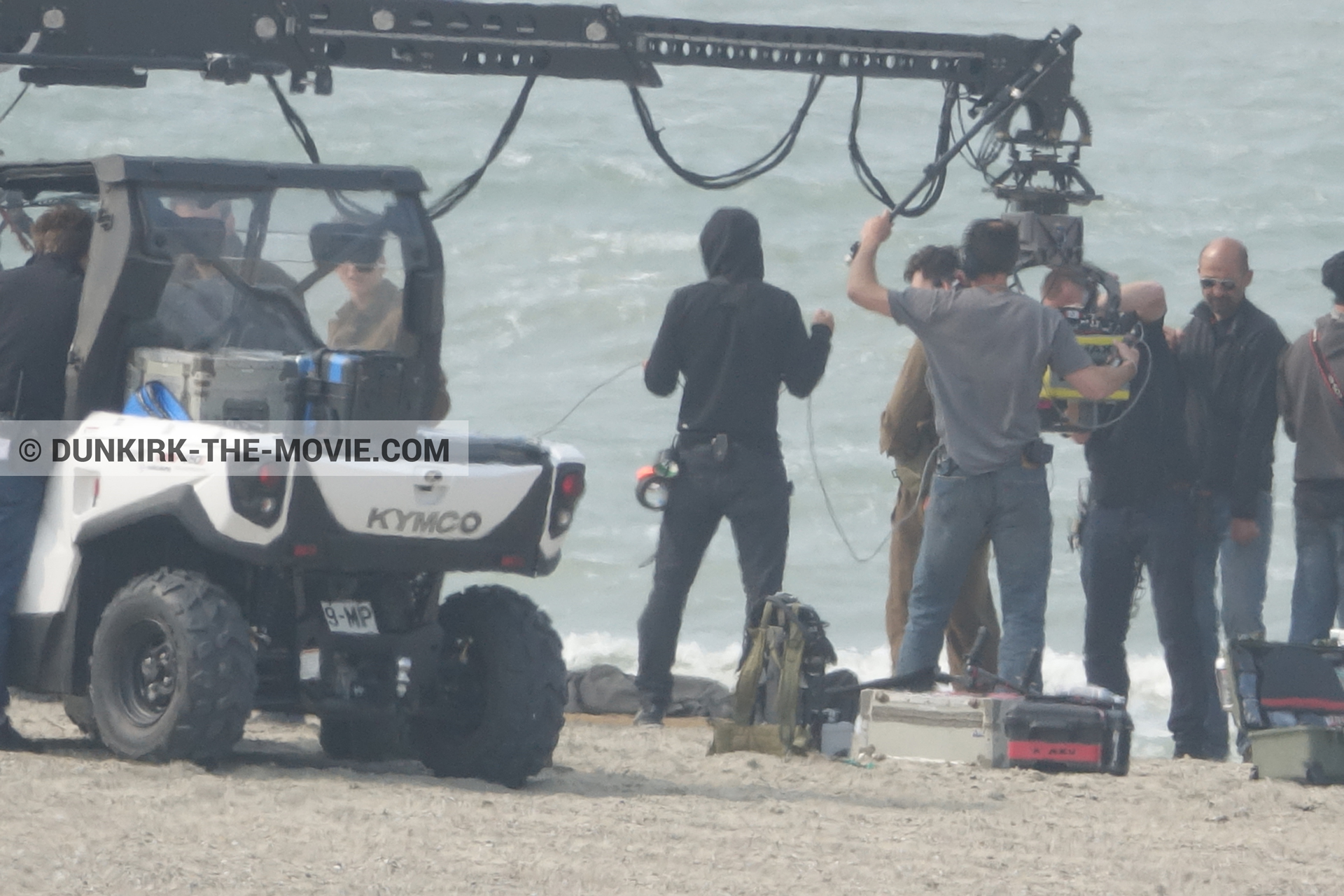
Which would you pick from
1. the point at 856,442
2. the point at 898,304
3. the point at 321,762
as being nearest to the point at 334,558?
the point at 321,762

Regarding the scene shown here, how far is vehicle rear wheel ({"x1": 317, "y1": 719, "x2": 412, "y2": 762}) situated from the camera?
6605mm

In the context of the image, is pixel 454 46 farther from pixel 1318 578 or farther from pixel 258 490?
pixel 1318 578

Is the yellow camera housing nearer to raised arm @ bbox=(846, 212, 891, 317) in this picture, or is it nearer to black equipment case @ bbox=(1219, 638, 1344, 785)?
raised arm @ bbox=(846, 212, 891, 317)

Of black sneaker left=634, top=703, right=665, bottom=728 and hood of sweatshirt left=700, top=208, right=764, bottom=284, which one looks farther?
black sneaker left=634, top=703, right=665, bottom=728

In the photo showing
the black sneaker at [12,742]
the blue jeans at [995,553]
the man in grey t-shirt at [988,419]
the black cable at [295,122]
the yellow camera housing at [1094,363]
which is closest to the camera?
the black sneaker at [12,742]

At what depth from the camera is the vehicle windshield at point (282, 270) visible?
20.4 ft

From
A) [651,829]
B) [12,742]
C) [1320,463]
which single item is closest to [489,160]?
[1320,463]

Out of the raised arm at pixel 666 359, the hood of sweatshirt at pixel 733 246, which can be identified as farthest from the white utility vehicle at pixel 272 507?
the hood of sweatshirt at pixel 733 246

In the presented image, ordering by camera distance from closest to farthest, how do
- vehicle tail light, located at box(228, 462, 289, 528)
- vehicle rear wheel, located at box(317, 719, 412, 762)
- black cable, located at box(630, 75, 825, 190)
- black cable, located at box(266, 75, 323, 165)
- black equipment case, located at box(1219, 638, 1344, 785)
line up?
vehicle tail light, located at box(228, 462, 289, 528)
vehicle rear wheel, located at box(317, 719, 412, 762)
black equipment case, located at box(1219, 638, 1344, 785)
black cable, located at box(266, 75, 323, 165)
black cable, located at box(630, 75, 825, 190)

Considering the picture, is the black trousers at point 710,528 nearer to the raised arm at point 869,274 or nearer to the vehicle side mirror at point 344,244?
the raised arm at point 869,274

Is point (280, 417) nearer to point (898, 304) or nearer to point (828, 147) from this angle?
point (898, 304)

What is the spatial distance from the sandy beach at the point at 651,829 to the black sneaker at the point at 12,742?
Answer: 0.45ft

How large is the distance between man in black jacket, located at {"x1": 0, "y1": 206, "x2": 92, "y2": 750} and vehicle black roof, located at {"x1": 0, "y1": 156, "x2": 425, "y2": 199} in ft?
1.19

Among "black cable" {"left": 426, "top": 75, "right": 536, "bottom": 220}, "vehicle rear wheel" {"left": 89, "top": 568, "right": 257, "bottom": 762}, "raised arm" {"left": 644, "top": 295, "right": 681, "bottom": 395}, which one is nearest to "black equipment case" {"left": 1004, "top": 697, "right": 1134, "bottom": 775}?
"raised arm" {"left": 644, "top": 295, "right": 681, "bottom": 395}
